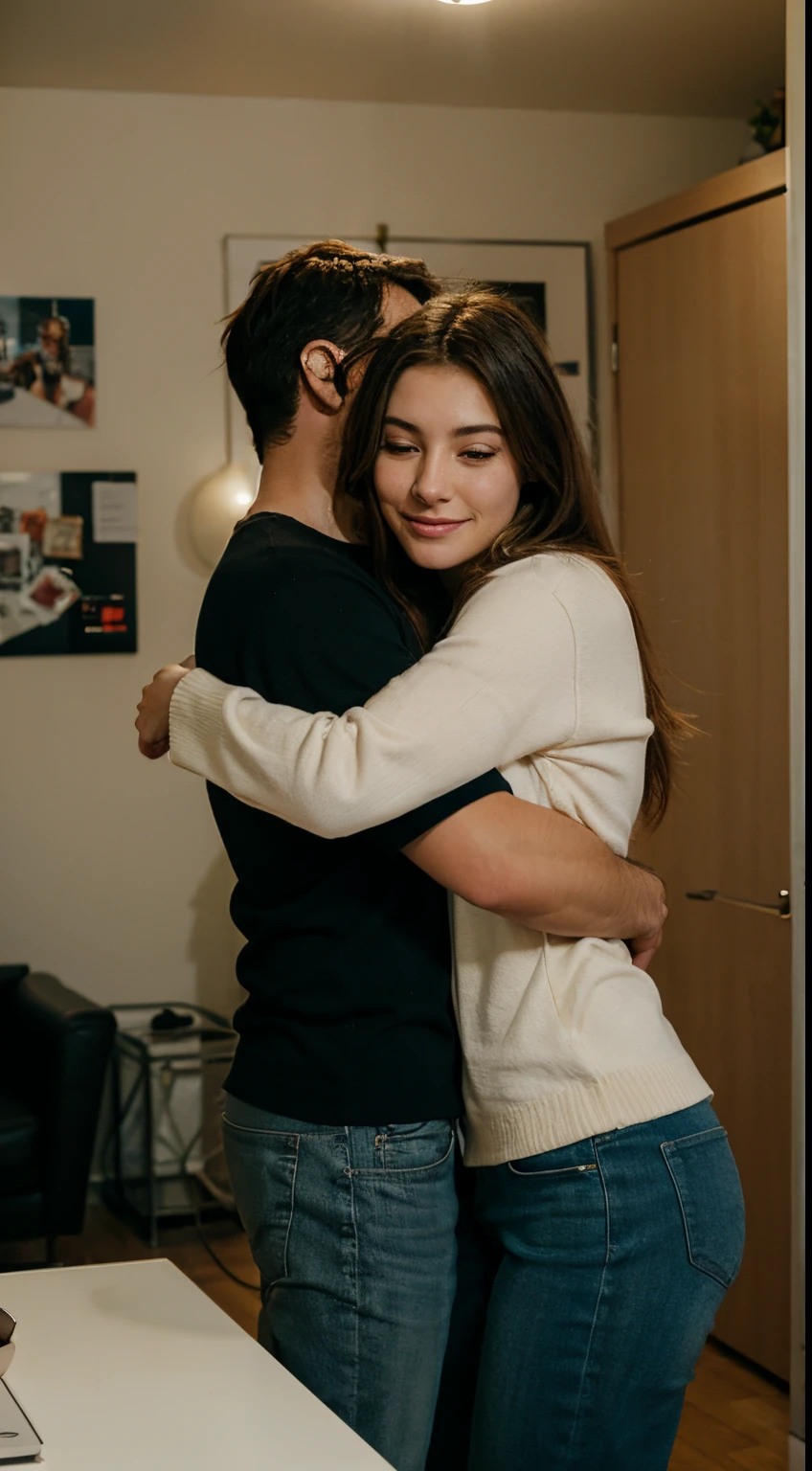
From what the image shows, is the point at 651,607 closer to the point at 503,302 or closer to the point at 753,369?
the point at 753,369

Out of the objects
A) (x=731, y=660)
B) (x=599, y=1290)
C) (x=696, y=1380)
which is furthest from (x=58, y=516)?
(x=599, y=1290)

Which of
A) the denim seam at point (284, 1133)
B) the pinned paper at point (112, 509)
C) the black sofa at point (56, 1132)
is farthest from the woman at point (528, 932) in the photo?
the pinned paper at point (112, 509)

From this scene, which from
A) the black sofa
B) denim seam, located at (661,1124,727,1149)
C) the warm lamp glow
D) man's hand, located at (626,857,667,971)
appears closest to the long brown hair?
man's hand, located at (626,857,667,971)

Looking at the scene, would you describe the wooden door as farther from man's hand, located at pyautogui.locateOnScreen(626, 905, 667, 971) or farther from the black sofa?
man's hand, located at pyautogui.locateOnScreen(626, 905, 667, 971)

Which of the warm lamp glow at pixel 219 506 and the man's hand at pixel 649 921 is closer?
the man's hand at pixel 649 921

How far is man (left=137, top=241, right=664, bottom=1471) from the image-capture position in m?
1.27

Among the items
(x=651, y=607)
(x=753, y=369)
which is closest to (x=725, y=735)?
(x=651, y=607)

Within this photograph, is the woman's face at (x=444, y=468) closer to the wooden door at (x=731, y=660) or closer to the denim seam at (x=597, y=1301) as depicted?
the denim seam at (x=597, y=1301)

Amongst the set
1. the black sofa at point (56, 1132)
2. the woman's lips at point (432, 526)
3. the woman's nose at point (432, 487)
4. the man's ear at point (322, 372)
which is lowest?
the black sofa at point (56, 1132)

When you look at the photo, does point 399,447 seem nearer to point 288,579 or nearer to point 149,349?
point 288,579

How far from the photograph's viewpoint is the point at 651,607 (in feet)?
10.9

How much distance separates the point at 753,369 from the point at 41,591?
200 cm

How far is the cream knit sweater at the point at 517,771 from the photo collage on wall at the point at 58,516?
2.78 metres

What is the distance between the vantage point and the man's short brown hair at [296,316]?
57.2 inches
